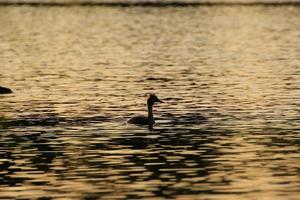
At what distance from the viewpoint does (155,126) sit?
50000 mm

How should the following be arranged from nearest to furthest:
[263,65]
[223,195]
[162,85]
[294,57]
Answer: [223,195]
[162,85]
[263,65]
[294,57]

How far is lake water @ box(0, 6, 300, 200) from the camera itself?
36.6m

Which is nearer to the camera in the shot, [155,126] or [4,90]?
[155,126]

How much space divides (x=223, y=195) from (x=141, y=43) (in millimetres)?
88585

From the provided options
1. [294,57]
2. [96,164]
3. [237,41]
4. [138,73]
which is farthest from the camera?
[237,41]

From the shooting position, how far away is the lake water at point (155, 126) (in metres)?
36.6

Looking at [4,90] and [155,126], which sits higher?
[4,90]

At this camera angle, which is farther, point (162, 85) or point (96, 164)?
point (162, 85)

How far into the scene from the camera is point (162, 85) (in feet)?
231

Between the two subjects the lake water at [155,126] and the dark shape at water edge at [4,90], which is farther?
the dark shape at water edge at [4,90]

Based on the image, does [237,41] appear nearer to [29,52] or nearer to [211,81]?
[29,52]

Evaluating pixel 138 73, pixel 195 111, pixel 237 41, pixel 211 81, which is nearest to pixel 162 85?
pixel 211 81

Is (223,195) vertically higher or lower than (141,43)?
lower

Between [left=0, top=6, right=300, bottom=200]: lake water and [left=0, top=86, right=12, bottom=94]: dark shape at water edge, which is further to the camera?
[left=0, top=86, right=12, bottom=94]: dark shape at water edge
